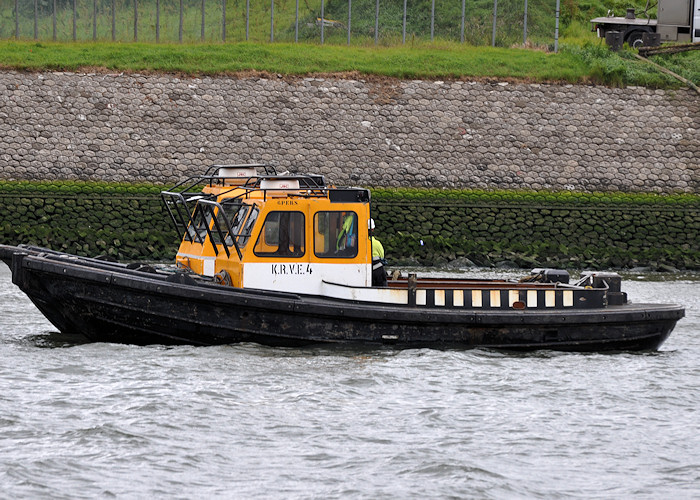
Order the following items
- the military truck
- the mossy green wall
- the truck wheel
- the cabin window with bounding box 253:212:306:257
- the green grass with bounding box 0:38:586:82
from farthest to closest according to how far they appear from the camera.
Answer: the truck wheel, the military truck, the green grass with bounding box 0:38:586:82, the mossy green wall, the cabin window with bounding box 253:212:306:257

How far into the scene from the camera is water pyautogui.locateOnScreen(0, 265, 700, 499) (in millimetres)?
9195

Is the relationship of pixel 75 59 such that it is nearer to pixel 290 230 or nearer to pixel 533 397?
pixel 290 230

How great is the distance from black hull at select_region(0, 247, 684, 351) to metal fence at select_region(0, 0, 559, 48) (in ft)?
79.1

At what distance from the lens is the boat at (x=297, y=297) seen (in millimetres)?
13023

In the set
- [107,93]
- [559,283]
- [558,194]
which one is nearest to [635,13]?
[558,194]

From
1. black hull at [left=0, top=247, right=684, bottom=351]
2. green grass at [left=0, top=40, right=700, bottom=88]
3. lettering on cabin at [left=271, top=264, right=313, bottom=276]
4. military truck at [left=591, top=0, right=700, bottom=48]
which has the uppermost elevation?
military truck at [left=591, top=0, right=700, bottom=48]

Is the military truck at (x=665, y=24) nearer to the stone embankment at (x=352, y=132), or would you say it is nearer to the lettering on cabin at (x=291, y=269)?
the stone embankment at (x=352, y=132)

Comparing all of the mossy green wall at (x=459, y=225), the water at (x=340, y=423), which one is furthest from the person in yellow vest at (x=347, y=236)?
the mossy green wall at (x=459, y=225)

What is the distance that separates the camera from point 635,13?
39094 mm

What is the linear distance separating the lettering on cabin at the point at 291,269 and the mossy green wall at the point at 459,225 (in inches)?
511

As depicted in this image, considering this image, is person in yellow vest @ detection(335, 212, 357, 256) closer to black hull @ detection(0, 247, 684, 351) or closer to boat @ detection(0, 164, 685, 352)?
boat @ detection(0, 164, 685, 352)

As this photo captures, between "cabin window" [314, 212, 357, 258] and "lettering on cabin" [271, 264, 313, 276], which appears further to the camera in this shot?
"cabin window" [314, 212, 357, 258]

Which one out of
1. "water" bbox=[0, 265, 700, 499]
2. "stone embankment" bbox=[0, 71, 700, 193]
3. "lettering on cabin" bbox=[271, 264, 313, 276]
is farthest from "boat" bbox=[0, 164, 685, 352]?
"stone embankment" bbox=[0, 71, 700, 193]

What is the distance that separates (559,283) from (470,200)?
1416 cm
